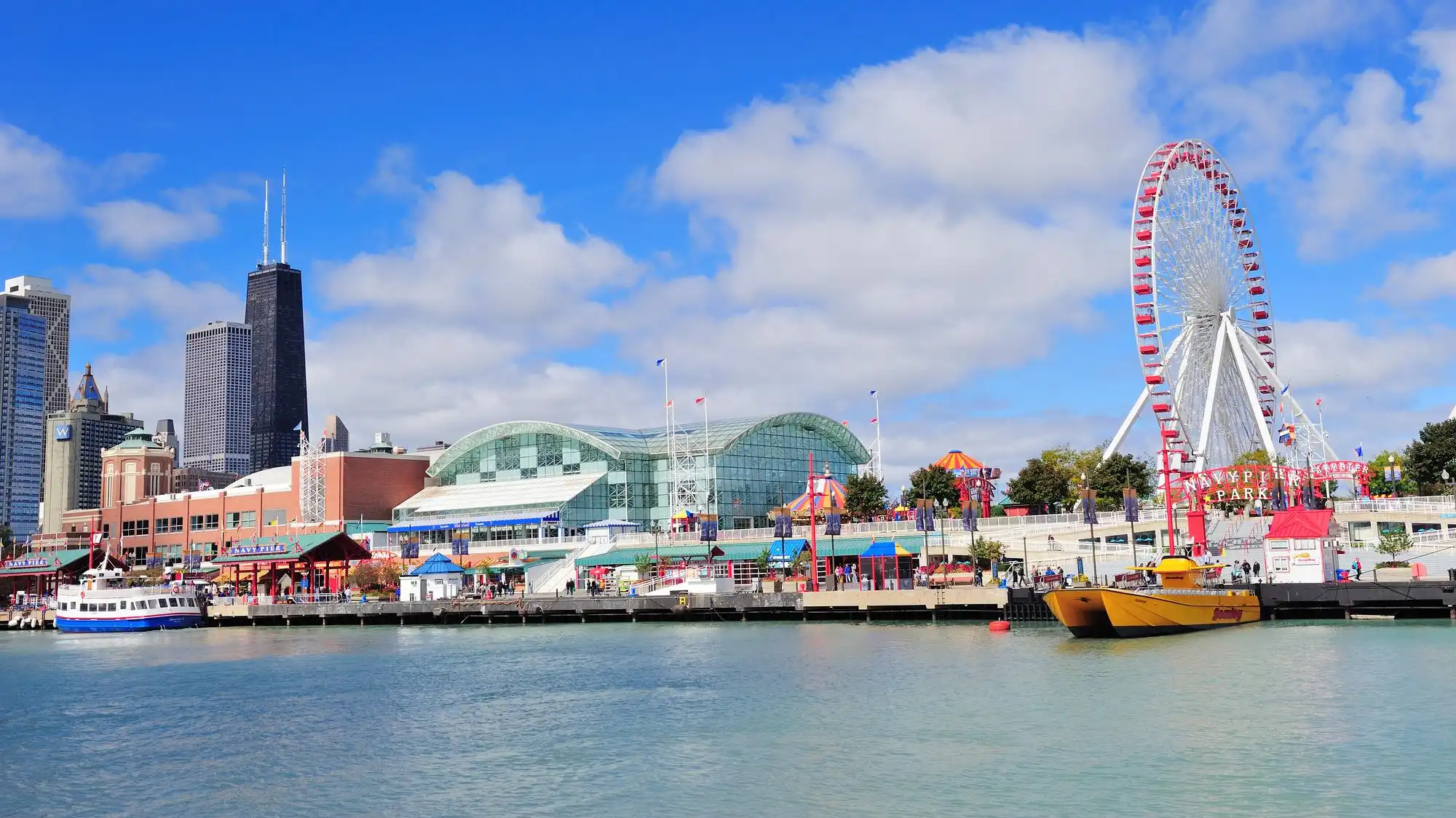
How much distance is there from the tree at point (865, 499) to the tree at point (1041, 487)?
12574mm

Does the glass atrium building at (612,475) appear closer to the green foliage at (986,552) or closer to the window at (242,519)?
the window at (242,519)

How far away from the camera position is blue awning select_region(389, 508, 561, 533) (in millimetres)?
143125

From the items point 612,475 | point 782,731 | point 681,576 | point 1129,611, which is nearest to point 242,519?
point 612,475

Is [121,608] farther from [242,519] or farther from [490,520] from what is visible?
[242,519]

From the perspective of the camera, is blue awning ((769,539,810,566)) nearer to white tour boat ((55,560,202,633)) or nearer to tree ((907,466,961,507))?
tree ((907,466,961,507))

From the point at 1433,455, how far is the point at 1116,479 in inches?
1139

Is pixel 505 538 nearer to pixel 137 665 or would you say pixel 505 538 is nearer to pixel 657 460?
pixel 657 460

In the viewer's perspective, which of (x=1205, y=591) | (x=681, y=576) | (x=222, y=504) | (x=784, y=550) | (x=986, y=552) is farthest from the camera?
(x=222, y=504)

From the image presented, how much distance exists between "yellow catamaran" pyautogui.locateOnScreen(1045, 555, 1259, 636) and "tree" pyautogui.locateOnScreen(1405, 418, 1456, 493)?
204ft

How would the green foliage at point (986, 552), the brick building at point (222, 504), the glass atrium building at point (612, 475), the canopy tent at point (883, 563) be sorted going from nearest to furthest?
1. the canopy tent at point (883, 563)
2. the green foliage at point (986, 552)
3. the glass atrium building at point (612, 475)
4. the brick building at point (222, 504)

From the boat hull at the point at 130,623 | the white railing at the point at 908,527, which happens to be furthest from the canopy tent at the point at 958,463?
the boat hull at the point at 130,623

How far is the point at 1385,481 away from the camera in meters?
126

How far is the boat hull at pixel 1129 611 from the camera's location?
65.9 metres

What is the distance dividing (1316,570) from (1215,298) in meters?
41.1
